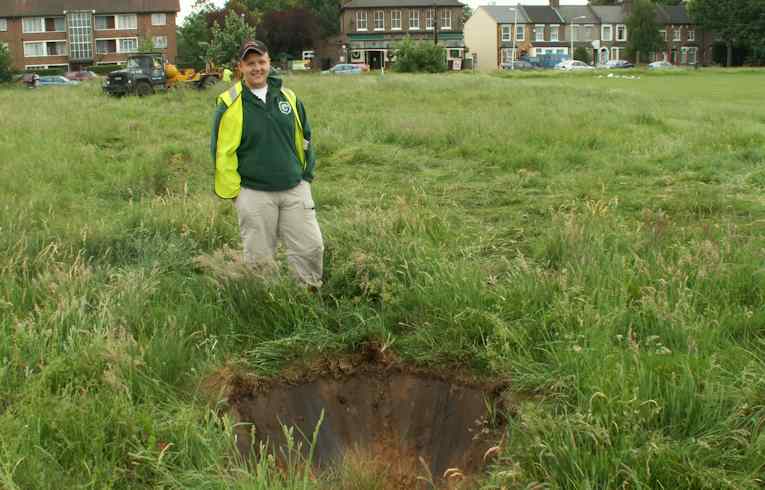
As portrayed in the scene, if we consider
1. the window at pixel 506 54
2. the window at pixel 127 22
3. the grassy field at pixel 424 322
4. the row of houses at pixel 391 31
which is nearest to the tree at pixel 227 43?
the row of houses at pixel 391 31

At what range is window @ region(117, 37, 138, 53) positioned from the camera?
246 ft

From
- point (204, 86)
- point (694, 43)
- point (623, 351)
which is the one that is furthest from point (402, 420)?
point (694, 43)

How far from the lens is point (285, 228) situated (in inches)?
223

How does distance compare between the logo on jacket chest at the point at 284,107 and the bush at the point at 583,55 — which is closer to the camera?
the logo on jacket chest at the point at 284,107

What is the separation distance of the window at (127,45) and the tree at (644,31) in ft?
164

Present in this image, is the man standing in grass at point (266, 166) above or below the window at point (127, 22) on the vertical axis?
below

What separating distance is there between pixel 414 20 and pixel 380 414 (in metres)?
82.7

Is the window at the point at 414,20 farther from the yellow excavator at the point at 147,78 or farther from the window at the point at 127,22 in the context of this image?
the yellow excavator at the point at 147,78

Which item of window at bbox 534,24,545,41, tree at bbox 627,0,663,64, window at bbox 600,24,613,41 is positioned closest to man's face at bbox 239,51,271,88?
tree at bbox 627,0,663,64

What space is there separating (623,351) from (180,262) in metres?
3.64

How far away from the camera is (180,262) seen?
→ 6.20 m

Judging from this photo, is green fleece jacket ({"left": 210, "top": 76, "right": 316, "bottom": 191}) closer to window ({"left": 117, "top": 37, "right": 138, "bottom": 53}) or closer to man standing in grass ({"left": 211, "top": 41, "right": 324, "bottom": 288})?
man standing in grass ({"left": 211, "top": 41, "right": 324, "bottom": 288})

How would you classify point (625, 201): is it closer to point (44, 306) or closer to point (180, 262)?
point (180, 262)

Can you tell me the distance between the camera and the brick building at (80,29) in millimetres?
73250
